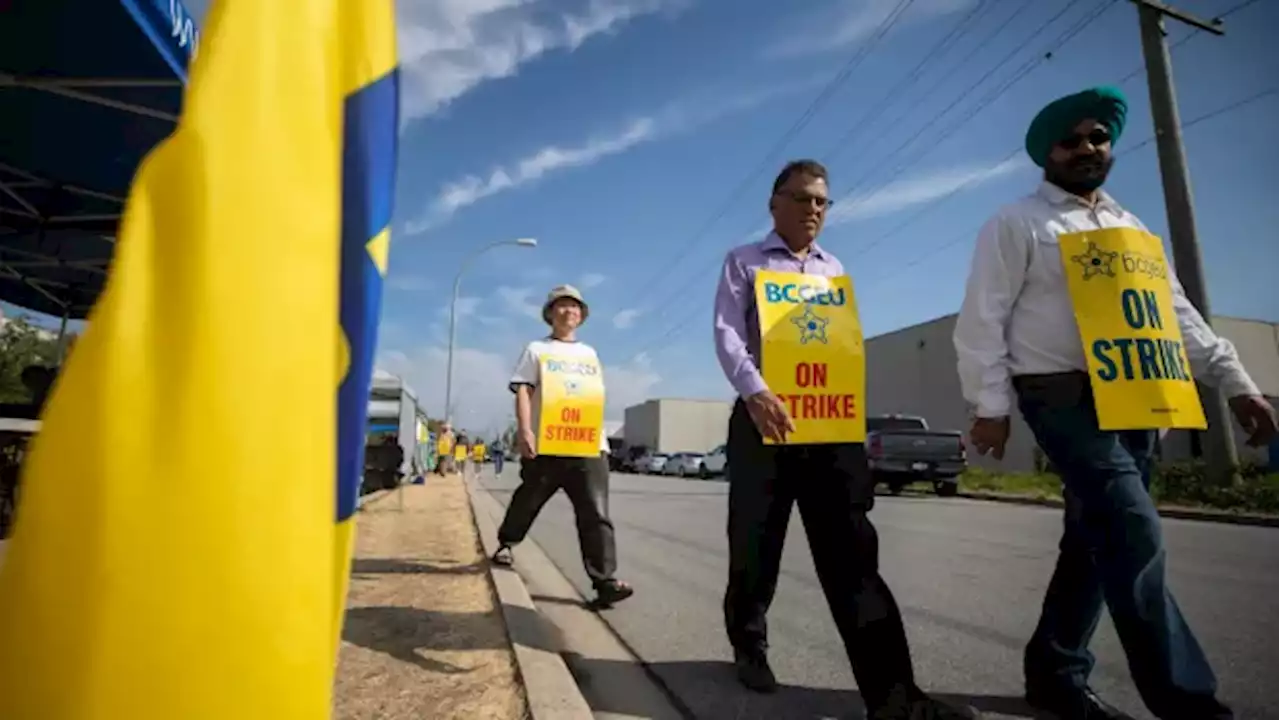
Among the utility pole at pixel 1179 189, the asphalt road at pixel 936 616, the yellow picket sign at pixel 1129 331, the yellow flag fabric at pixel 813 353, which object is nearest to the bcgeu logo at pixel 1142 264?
the yellow picket sign at pixel 1129 331

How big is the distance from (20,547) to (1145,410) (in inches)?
94.8

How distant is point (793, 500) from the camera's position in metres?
2.63

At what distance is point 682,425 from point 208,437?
54.2 meters

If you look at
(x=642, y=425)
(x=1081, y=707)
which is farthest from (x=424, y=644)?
(x=642, y=425)

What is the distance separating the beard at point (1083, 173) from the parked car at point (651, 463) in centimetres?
4091

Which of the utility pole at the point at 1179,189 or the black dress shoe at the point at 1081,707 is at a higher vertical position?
the utility pole at the point at 1179,189

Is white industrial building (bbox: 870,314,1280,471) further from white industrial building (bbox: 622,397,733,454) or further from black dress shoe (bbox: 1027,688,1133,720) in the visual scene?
black dress shoe (bbox: 1027,688,1133,720)

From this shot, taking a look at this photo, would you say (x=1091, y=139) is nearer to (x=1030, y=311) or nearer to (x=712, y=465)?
(x=1030, y=311)

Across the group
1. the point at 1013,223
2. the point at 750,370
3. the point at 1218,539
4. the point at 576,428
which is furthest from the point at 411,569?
the point at 1218,539

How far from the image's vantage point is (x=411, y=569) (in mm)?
4961

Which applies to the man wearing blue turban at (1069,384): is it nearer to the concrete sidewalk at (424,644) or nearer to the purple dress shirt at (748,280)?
the purple dress shirt at (748,280)

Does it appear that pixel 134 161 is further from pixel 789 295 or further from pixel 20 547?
pixel 20 547

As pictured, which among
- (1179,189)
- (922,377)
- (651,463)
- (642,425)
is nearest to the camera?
(1179,189)

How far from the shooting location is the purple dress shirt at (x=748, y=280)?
271cm
